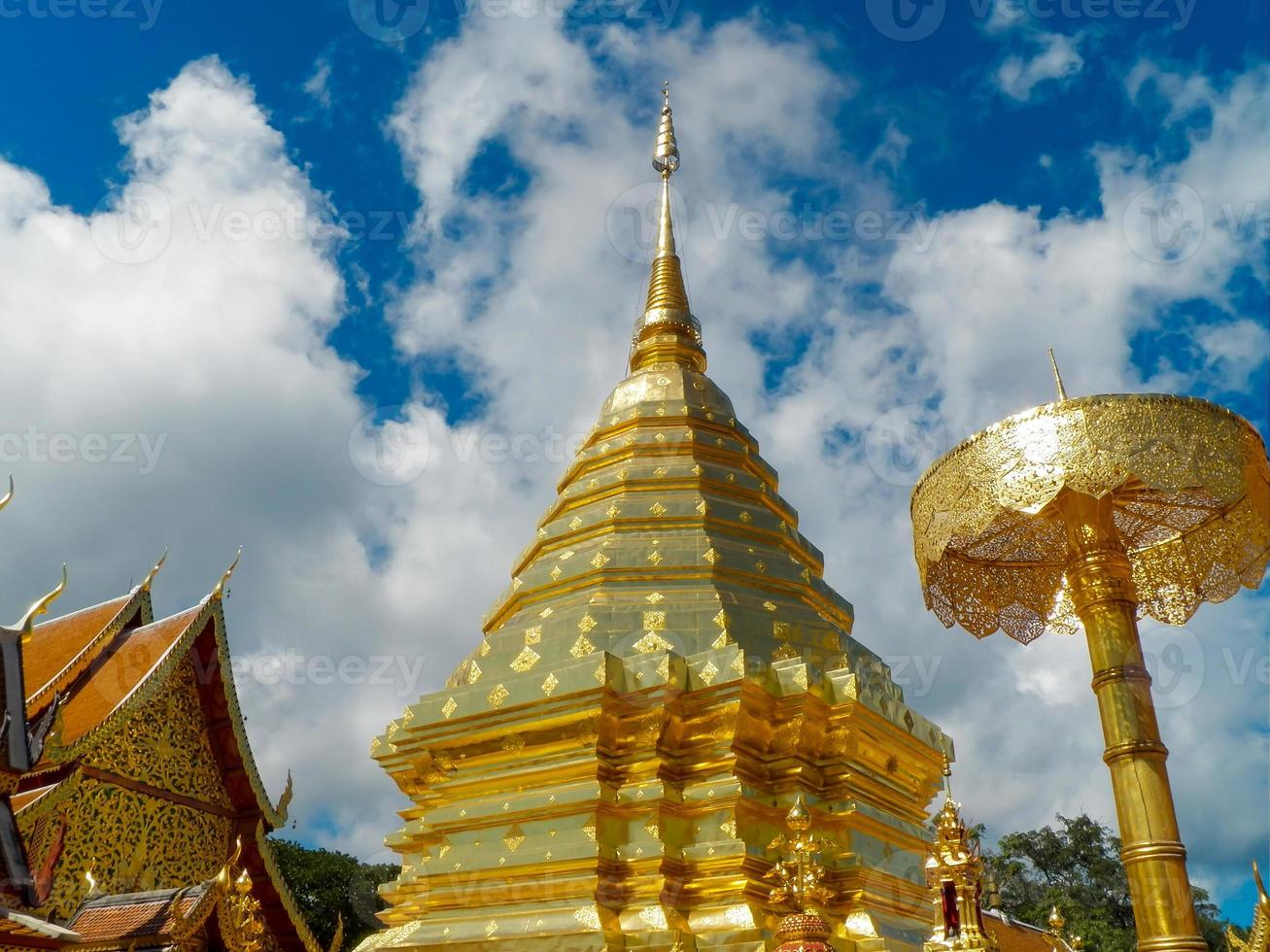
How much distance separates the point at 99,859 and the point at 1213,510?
9.78 meters

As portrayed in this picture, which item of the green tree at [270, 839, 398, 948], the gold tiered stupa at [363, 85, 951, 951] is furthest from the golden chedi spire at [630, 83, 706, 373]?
the green tree at [270, 839, 398, 948]

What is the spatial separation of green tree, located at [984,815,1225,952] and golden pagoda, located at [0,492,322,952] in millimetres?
19058

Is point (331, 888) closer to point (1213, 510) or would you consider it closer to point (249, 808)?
point (249, 808)

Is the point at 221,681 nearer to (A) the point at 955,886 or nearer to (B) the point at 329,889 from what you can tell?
(A) the point at 955,886

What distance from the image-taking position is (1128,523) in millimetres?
8391

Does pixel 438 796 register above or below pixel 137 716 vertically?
below

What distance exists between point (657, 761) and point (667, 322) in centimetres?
675

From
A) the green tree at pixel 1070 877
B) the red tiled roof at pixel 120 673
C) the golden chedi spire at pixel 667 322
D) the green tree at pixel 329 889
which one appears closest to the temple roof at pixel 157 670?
the red tiled roof at pixel 120 673

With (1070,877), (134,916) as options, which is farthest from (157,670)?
(1070,877)

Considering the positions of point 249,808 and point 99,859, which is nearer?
point 99,859

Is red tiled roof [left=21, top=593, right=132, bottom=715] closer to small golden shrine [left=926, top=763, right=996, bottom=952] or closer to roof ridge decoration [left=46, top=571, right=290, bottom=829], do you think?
roof ridge decoration [left=46, top=571, right=290, bottom=829]

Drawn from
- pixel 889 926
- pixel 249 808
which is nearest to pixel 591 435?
pixel 249 808

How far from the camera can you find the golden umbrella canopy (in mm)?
6488

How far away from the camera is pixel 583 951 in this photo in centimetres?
837
